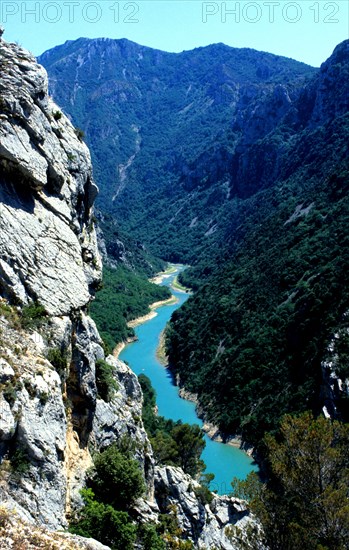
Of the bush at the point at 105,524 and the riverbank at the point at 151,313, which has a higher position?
the riverbank at the point at 151,313

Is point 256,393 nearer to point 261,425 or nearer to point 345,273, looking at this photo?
point 261,425

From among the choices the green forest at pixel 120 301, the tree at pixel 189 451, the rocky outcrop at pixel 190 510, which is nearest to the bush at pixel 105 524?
the rocky outcrop at pixel 190 510

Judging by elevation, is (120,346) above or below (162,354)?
above

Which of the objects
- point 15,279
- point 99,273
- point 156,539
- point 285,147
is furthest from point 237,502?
point 285,147

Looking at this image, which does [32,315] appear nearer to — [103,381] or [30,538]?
[103,381]

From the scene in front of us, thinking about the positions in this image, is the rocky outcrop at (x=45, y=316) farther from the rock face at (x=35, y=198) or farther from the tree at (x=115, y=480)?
the tree at (x=115, y=480)

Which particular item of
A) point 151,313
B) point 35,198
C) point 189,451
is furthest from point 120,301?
point 35,198
